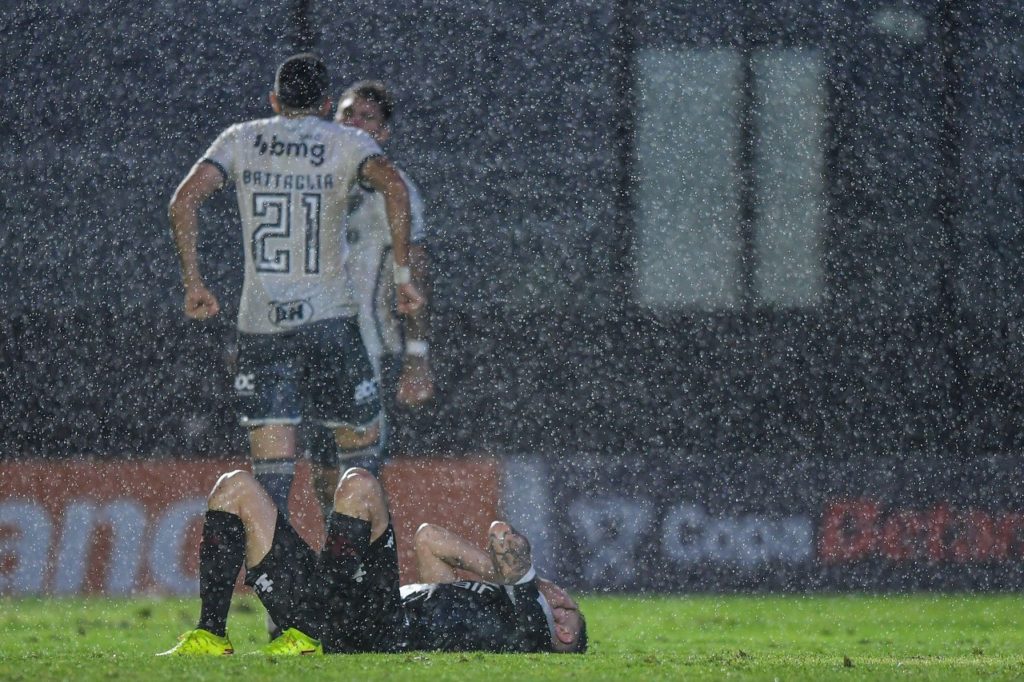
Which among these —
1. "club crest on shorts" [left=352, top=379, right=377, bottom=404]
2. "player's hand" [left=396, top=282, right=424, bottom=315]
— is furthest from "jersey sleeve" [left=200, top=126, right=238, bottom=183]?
"club crest on shorts" [left=352, top=379, right=377, bottom=404]

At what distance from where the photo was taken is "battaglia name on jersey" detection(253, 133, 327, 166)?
4945 mm

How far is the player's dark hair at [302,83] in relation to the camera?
496cm

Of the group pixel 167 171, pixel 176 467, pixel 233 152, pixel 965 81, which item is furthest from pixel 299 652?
pixel 965 81

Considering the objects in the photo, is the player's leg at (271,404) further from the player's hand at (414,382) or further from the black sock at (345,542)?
the black sock at (345,542)

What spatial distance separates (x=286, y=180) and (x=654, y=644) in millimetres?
1772

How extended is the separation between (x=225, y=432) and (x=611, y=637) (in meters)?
3.51

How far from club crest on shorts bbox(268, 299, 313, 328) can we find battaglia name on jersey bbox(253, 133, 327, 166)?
40cm

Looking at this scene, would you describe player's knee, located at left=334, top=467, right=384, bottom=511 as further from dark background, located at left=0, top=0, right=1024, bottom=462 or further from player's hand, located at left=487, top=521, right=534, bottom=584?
dark background, located at left=0, top=0, right=1024, bottom=462

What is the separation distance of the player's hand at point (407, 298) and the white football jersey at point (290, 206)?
165mm

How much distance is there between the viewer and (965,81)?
32.9 ft

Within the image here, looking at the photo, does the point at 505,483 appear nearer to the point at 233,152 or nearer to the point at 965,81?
the point at 233,152

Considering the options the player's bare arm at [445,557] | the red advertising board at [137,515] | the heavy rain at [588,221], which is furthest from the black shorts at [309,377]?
the heavy rain at [588,221]

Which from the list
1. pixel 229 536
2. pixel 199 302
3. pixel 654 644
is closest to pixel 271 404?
pixel 199 302

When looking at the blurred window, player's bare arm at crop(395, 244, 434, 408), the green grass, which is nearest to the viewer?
the green grass
